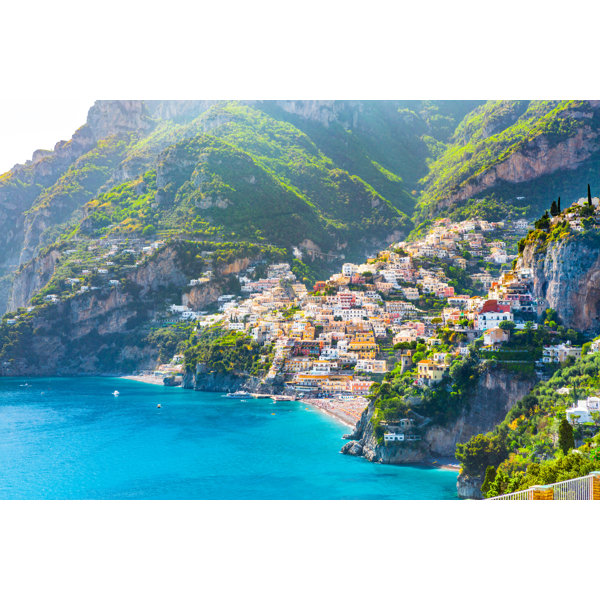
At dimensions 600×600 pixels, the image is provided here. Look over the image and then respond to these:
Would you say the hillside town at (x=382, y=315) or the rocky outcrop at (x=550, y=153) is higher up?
the rocky outcrop at (x=550, y=153)

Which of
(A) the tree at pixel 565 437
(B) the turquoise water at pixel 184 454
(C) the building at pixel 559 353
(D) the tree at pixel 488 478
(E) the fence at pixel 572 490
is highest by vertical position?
(C) the building at pixel 559 353

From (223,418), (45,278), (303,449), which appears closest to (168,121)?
(45,278)

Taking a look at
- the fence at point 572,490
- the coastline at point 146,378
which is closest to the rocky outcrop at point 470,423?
the fence at point 572,490

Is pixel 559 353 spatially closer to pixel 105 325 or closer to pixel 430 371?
pixel 430 371

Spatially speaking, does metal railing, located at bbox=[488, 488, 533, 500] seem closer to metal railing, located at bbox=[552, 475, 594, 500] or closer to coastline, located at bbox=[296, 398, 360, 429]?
metal railing, located at bbox=[552, 475, 594, 500]

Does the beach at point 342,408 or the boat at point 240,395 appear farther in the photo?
the boat at point 240,395

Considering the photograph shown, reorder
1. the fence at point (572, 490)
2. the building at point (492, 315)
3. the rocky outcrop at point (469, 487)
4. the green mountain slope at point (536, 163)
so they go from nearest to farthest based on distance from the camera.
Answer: the fence at point (572, 490) → the rocky outcrop at point (469, 487) → the building at point (492, 315) → the green mountain slope at point (536, 163)

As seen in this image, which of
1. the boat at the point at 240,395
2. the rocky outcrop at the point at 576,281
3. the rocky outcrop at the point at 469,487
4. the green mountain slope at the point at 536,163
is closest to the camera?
the rocky outcrop at the point at 469,487

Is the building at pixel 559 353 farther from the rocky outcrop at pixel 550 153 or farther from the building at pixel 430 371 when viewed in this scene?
the rocky outcrop at pixel 550 153

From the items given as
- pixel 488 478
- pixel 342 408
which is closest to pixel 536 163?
pixel 342 408
